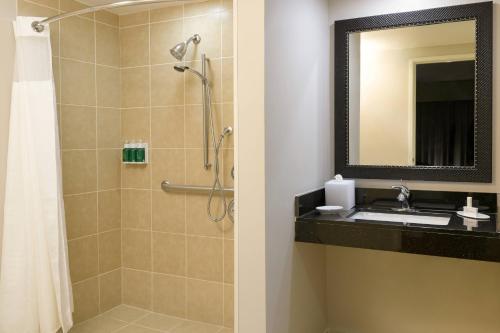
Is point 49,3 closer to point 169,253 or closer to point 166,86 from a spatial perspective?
point 166,86

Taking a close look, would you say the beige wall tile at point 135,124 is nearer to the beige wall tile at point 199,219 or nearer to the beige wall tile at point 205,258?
the beige wall tile at point 199,219

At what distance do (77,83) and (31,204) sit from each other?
3.27 ft

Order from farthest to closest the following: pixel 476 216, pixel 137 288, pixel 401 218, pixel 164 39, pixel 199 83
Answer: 1. pixel 137 288
2. pixel 164 39
3. pixel 199 83
4. pixel 401 218
5. pixel 476 216

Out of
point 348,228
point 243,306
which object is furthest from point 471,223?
point 243,306

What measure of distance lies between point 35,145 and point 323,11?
74.2 inches

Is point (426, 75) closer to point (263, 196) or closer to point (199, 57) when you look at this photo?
point (263, 196)

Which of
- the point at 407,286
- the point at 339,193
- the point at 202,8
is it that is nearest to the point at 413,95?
the point at 339,193

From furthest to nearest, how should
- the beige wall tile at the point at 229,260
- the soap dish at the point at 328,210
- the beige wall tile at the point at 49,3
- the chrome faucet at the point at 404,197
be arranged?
the beige wall tile at the point at 229,260
the beige wall tile at the point at 49,3
the chrome faucet at the point at 404,197
the soap dish at the point at 328,210

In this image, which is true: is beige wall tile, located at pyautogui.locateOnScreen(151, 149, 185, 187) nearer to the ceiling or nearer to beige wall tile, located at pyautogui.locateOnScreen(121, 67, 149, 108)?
beige wall tile, located at pyautogui.locateOnScreen(121, 67, 149, 108)

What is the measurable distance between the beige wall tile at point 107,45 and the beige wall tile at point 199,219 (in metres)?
1.21

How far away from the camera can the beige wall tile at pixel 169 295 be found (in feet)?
10.2

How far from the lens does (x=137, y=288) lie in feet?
10.8

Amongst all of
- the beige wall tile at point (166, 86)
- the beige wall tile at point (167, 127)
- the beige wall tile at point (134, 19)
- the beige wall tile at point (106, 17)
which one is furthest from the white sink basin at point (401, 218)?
the beige wall tile at point (106, 17)

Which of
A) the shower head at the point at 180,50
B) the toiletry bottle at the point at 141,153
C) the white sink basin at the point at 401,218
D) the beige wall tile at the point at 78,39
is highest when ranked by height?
the beige wall tile at the point at 78,39
